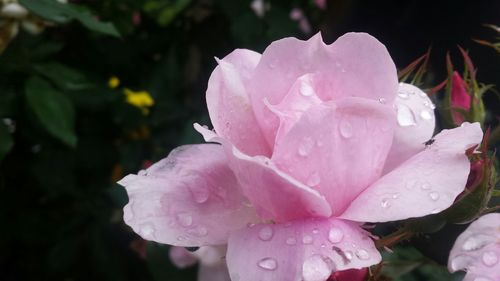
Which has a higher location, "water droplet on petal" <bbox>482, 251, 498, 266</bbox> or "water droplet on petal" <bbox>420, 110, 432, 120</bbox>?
"water droplet on petal" <bbox>420, 110, 432, 120</bbox>

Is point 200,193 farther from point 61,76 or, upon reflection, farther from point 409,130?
point 61,76

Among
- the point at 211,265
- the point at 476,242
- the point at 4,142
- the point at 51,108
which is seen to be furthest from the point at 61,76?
the point at 476,242

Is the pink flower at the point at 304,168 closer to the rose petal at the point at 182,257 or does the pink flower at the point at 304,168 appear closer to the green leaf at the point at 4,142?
the rose petal at the point at 182,257

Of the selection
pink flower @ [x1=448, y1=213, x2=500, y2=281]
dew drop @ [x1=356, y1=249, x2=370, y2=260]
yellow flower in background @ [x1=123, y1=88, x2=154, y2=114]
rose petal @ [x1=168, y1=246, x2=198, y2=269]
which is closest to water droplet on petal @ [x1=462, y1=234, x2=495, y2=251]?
pink flower @ [x1=448, y1=213, x2=500, y2=281]

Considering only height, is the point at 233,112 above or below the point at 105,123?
above

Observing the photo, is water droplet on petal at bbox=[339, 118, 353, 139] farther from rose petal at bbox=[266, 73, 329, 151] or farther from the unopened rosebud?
the unopened rosebud

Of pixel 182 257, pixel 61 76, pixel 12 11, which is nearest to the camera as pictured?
pixel 182 257

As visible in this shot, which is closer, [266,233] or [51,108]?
[266,233]
